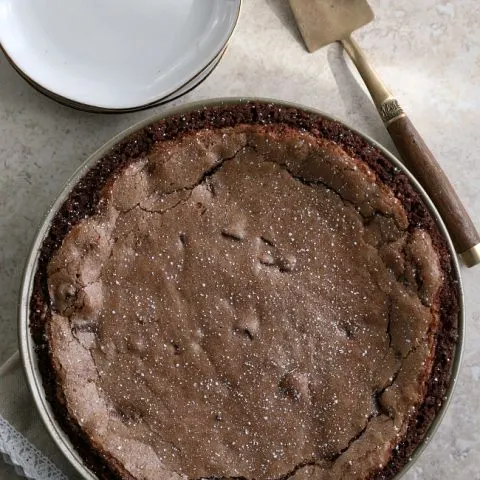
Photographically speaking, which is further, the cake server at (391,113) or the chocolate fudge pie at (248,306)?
the cake server at (391,113)

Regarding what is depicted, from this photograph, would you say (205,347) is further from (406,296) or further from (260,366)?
(406,296)

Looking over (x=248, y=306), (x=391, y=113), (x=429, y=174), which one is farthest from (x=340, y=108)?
(x=248, y=306)

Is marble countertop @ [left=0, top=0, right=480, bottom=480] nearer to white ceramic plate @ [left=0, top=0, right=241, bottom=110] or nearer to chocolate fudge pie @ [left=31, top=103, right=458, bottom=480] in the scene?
white ceramic plate @ [left=0, top=0, right=241, bottom=110]

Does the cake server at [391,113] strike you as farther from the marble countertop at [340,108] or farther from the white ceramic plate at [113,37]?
the white ceramic plate at [113,37]

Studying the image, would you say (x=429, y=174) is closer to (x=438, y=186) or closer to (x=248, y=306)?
(x=438, y=186)

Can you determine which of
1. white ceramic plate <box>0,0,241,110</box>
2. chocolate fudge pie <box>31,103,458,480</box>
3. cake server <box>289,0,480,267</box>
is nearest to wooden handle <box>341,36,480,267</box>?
cake server <box>289,0,480,267</box>

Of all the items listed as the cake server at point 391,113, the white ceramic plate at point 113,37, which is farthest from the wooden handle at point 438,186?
the white ceramic plate at point 113,37
